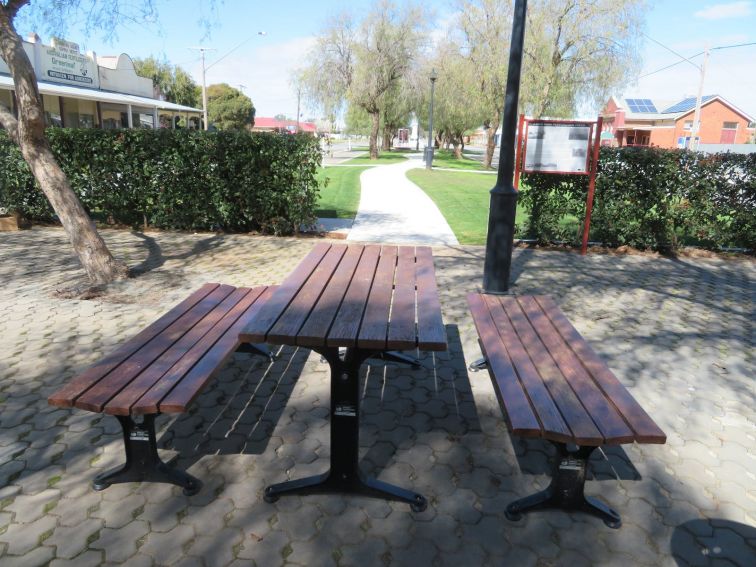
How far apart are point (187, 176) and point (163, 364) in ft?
22.8

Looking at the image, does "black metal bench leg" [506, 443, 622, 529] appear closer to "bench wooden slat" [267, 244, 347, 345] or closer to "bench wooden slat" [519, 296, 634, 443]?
"bench wooden slat" [519, 296, 634, 443]

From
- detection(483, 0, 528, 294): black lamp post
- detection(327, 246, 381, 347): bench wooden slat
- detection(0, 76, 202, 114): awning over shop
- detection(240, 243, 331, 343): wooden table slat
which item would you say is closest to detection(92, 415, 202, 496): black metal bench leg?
detection(240, 243, 331, 343): wooden table slat

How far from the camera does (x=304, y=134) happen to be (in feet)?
30.0

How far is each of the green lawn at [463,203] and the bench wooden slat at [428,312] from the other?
599 cm

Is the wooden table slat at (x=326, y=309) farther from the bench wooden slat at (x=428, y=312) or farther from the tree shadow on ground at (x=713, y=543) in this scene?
the tree shadow on ground at (x=713, y=543)

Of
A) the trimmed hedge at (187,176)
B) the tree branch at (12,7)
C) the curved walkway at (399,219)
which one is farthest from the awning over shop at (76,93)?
the tree branch at (12,7)

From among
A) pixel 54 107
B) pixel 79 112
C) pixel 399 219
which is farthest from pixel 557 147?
pixel 79 112

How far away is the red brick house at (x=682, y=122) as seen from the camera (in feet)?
175

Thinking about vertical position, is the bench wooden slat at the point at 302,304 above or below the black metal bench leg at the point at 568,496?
above

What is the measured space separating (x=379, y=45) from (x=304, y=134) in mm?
31482

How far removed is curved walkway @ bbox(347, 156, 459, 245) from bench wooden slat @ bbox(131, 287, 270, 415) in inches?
243

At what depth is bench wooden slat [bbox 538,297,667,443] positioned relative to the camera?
240 centimetres

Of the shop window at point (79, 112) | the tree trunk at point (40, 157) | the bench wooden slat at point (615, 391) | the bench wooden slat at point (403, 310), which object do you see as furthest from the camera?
the shop window at point (79, 112)

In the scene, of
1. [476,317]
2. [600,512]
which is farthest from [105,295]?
[600,512]
